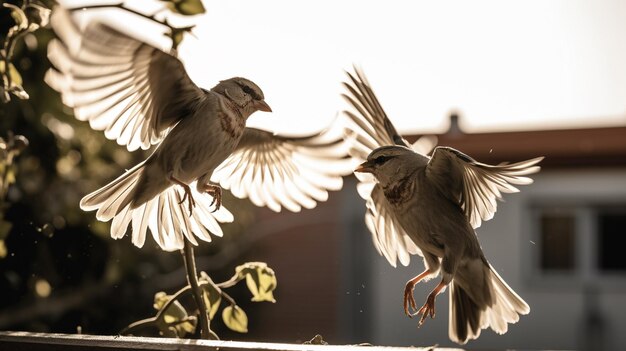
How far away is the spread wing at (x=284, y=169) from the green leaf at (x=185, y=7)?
298mm

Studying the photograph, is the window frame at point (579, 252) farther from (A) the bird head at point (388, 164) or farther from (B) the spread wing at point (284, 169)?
(A) the bird head at point (388, 164)

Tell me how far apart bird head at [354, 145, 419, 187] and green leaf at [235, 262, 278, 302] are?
284mm

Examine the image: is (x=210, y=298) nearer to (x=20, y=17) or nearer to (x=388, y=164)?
(x=388, y=164)

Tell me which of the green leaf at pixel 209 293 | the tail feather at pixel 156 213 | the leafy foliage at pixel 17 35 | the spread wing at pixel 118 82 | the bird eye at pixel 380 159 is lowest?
the green leaf at pixel 209 293

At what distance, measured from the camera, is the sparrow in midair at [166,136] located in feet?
4.12

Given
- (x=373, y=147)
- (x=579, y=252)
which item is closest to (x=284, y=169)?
(x=373, y=147)

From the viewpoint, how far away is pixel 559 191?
8516 millimetres

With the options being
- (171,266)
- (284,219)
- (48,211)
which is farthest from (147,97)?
(284,219)

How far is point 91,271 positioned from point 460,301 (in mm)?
3052

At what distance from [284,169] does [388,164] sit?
1.09 feet

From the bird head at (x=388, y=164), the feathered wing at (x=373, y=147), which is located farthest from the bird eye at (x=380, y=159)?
the feathered wing at (x=373, y=147)

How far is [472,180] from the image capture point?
4.90ft

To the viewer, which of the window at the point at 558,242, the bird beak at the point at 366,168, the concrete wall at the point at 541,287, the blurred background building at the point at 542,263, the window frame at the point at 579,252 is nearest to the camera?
the bird beak at the point at 366,168

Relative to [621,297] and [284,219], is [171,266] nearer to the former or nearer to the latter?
[284,219]
